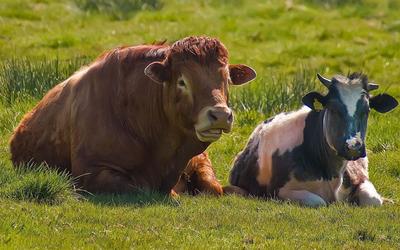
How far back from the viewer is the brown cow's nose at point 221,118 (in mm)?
11102

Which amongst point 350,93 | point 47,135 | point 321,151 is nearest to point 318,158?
point 321,151

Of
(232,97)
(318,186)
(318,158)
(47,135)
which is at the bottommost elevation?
(232,97)

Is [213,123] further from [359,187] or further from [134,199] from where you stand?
[359,187]

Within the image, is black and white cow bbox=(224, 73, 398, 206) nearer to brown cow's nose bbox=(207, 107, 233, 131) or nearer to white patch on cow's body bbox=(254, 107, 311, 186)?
white patch on cow's body bbox=(254, 107, 311, 186)

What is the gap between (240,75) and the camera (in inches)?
484

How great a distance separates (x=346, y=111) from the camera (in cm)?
1214

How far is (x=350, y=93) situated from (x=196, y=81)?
1677mm

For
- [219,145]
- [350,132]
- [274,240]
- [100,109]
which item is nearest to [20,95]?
[219,145]

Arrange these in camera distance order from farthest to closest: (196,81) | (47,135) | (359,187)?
(47,135)
(359,187)
(196,81)

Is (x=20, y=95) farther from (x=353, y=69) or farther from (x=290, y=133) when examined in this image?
(x=353, y=69)

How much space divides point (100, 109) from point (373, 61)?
11944 mm

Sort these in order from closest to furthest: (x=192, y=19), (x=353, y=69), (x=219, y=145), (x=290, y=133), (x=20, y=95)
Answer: (x=290, y=133)
(x=219, y=145)
(x=20, y=95)
(x=353, y=69)
(x=192, y=19)

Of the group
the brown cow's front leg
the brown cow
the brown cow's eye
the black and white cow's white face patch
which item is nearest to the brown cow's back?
the brown cow

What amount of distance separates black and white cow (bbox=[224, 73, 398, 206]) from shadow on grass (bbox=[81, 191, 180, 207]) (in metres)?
1.47
